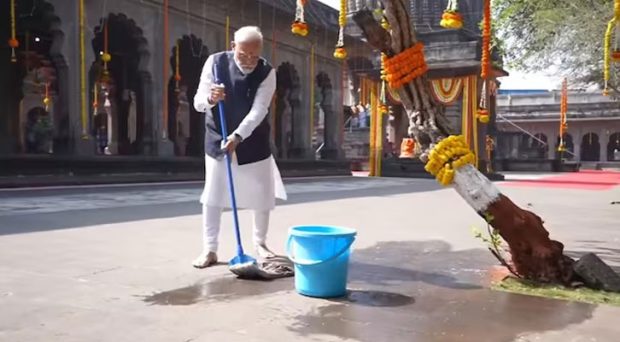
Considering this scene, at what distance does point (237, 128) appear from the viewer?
4574 mm

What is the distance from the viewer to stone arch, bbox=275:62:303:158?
2542 centimetres

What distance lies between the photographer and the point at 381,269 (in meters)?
4.79

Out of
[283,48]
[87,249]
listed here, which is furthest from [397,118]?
[87,249]

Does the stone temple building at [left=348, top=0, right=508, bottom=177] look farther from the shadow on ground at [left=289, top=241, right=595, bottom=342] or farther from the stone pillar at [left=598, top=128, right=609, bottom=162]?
the stone pillar at [left=598, top=128, right=609, bottom=162]

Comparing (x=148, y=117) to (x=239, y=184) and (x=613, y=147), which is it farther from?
(x=613, y=147)

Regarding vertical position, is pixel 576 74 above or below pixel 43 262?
above

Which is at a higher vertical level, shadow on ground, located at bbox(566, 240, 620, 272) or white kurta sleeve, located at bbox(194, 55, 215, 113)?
white kurta sleeve, located at bbox(194, 55, 215, 113)

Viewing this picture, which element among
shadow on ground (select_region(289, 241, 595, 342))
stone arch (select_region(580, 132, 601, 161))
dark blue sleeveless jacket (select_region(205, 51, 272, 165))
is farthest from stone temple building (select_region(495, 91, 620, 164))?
dark blue sleeveless jacket (select_region(205, 51, 272, 165))

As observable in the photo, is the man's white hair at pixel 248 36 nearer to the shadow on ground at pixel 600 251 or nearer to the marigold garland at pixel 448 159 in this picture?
the marigold garland at pixel 448 159

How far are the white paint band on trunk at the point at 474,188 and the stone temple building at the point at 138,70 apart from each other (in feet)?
43.8

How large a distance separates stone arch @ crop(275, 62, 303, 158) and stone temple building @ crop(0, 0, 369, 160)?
0.05m

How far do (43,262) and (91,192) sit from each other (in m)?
8.46

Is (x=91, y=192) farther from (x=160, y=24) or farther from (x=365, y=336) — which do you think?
(x=365, y=336)

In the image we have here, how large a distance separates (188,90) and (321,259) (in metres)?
21.3
